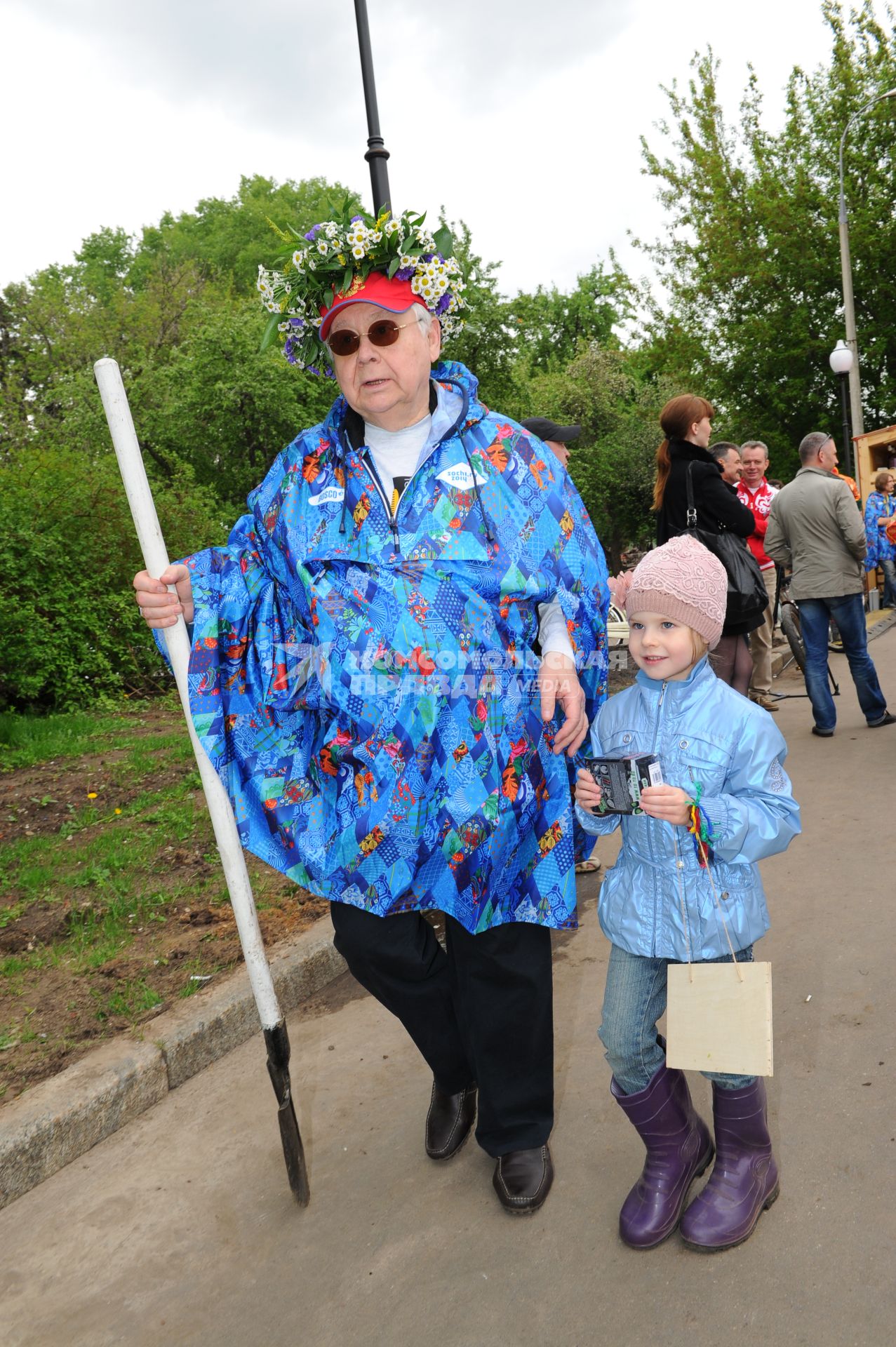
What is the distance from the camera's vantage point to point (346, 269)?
105 inches

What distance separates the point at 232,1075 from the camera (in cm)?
338

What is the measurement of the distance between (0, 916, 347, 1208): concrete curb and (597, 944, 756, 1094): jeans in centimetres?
154

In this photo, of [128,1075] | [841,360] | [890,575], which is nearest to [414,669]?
[128,1075]

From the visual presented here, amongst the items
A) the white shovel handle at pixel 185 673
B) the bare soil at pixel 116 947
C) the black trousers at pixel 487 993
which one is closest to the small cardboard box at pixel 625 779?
the black trousers at pixel 487 993

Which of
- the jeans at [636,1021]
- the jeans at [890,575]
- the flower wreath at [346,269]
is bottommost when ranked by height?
the jeans at [890,575]

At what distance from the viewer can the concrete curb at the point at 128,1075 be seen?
9.47 ft

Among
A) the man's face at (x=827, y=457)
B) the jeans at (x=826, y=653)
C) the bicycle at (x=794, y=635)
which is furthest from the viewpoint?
the bicycle at (x=794, y=635)

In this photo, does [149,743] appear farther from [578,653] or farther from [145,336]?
[145,336]

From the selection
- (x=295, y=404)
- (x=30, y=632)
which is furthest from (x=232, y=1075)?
(x=295, y=404)

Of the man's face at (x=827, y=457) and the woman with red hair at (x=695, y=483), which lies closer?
the woman with red hair at (x=695, y=483)

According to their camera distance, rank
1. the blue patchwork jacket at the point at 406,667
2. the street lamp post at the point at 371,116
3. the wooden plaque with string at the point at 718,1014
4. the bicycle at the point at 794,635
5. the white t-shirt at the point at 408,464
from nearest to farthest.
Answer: the wooden plaque with string at the point at 718,1014 < the blue patchwork jacket at the point at 406,667 < the white t-shirt at the point at 408,464 < the street lamp post at the point at 371,116 < the bicycle at the point at 794,635

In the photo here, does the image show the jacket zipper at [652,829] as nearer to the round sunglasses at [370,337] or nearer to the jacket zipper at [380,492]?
the jacket zipper at [380,492]

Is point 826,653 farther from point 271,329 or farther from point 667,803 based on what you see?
point 667,803

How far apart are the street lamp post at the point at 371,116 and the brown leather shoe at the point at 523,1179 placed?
5.86 meters
